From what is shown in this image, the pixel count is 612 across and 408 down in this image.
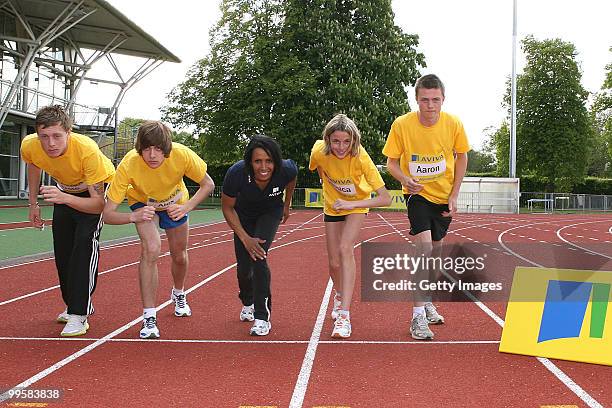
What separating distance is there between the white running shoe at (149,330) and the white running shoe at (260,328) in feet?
2.53

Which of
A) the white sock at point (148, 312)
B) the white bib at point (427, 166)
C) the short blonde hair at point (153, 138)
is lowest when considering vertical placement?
the white sock at point (148, 312)

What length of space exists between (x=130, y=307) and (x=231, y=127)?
90.3 feet

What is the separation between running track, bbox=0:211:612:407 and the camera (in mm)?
3547

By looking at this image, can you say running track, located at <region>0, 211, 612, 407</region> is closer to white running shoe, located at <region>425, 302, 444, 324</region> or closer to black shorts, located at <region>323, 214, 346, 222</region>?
white running shoe, located at <region>425, 302, 444, 324</region>

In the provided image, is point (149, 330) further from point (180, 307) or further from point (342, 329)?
point (342, 329)

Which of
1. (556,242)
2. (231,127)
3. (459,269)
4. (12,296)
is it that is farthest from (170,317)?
(231,127)

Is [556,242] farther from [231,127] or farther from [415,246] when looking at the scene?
[231,127]

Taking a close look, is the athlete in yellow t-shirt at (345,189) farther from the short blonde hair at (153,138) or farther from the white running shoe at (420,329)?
the short blonde hair at (153,138)

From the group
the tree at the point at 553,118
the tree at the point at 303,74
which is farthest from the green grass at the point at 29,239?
the tree at the point at 553,118

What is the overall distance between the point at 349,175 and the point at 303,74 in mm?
26827

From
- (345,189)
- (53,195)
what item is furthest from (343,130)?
(53,195)

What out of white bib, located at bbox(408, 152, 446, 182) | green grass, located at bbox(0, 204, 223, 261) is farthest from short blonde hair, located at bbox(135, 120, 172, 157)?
green grass, located at bbox(0, 204, 223, 261)

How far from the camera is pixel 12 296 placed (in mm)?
6863

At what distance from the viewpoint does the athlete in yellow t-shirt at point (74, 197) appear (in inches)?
194
